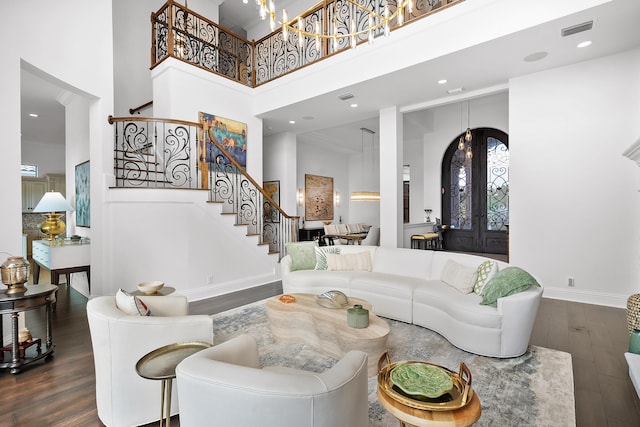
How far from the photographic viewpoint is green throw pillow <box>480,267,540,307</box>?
2.85 metres

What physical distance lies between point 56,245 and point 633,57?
866cm

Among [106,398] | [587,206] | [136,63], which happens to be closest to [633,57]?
Answer: [587,206]

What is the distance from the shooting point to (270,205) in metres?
8.54

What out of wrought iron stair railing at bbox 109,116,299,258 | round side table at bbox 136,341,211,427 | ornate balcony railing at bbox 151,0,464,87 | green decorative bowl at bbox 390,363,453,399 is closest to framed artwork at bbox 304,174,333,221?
wrought iron stair railing at bbox 109,116,299,258

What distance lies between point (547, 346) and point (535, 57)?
12.5 feet

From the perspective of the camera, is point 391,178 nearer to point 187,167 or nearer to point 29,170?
point 187,167

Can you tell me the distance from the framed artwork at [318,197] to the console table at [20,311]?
7.54 metres

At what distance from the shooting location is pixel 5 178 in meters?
2.99

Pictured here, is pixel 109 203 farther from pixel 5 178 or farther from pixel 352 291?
pixel 352 291

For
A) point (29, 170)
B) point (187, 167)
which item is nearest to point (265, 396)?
point (187, 167)

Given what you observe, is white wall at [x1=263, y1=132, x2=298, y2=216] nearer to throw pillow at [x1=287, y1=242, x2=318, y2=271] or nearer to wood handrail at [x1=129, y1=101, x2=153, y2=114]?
wood handrail at [x1=129, y1=101, x2=153, y2=114]

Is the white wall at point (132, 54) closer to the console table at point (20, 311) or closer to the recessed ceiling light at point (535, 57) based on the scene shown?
the console table at point (20, 311)

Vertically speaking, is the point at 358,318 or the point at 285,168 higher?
the point at 285,168

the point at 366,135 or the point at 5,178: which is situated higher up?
the point at 366,135
